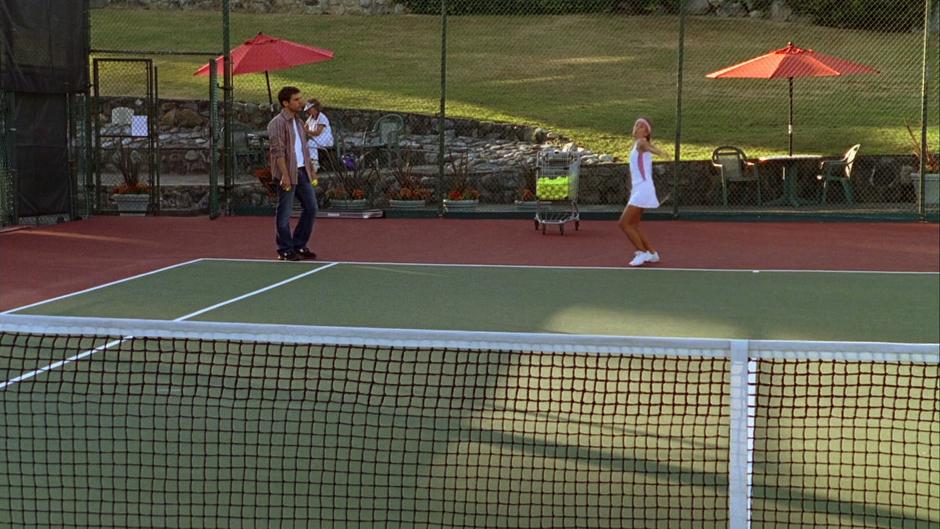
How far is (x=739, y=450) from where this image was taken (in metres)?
4.12

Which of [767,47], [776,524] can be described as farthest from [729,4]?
[776,524]

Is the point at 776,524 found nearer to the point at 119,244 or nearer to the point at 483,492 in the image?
the point at 483,492

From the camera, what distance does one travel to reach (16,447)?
18.4 ft

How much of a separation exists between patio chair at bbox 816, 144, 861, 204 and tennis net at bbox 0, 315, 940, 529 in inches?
410

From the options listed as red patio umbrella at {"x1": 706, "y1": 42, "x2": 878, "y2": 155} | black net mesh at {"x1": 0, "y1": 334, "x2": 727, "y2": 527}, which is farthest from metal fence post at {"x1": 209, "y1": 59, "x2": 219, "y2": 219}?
black net mesh at {"x1": 0, "y1": 334, "x2": 727, "y2": 527}

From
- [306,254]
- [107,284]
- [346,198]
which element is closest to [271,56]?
[346,198]

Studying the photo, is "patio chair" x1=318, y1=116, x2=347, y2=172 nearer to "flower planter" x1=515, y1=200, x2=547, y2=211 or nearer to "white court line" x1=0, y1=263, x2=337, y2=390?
"flower planter" x1=515, y1=200, x2=547, y2=211

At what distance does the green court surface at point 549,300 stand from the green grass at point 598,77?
8357mm

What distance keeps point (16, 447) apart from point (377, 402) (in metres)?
1.73

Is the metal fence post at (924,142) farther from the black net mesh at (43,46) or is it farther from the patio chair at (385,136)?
the black net mesh at (43,46)

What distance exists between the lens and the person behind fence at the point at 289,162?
37.7ft

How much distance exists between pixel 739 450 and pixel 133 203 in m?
13.6

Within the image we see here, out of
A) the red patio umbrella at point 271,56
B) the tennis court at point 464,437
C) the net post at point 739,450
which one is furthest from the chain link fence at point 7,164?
the net post at point 739,450

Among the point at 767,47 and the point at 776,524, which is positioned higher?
the point at 767,47
